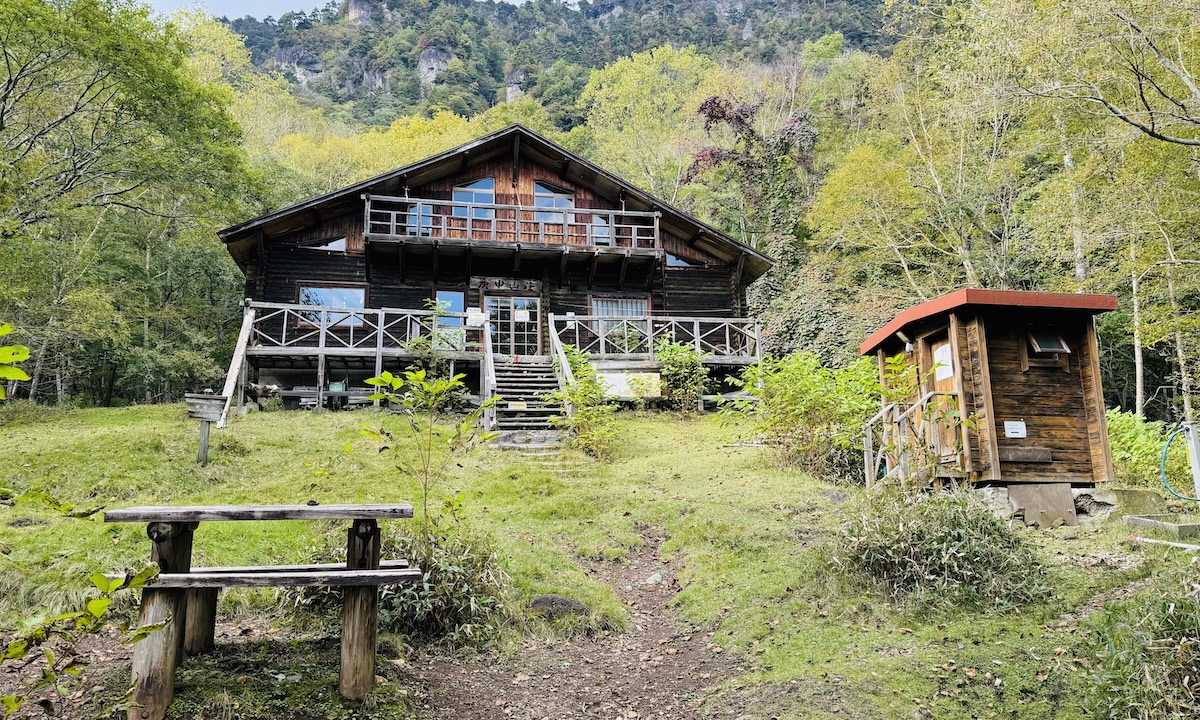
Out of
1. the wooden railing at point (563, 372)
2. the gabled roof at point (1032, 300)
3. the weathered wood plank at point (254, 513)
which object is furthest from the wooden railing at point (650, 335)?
the weathered wood plank at point (254, 513)

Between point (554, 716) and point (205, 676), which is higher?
point (205, 676)

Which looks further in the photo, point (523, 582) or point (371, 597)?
point (523, 582)

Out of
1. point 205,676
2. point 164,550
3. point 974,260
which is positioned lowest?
point 205,676

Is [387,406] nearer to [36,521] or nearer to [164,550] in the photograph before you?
[36,521]

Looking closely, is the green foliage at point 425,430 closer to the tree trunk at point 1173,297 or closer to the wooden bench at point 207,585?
the wooden bench at point 207,585

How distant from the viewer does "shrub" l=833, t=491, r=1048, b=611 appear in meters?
4.99

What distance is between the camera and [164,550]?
12.5ft

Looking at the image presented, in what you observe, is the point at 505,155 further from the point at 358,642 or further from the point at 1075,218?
the point at 358,642

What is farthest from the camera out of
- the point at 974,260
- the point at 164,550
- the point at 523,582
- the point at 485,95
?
the point at 485,95

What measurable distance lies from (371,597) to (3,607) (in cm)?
312

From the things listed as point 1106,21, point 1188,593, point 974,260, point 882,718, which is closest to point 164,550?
point 882,718

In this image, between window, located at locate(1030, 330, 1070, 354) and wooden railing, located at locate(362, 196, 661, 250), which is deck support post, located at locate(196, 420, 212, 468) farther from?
window, located at locate(1030, 330, 1070, 354)

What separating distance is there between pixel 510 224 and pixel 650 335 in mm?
5285

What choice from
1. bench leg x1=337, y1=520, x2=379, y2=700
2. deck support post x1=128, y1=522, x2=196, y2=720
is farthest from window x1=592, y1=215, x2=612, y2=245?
→ deck support post x1=128, y1=522, x2=196, y2=720
